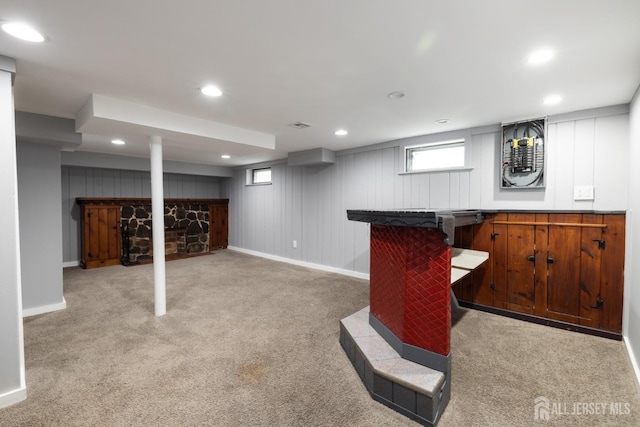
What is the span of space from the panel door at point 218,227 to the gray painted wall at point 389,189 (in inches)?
6.5

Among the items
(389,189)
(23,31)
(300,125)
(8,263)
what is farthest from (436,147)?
(8,263)

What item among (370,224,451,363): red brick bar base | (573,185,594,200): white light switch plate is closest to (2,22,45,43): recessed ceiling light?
(370,224,451,363): red brick bar base

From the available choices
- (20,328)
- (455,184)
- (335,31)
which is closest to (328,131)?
(455,184)

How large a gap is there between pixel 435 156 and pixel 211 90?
3.10 meters

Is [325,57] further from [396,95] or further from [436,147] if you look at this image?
[436,147]

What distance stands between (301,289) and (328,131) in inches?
90.9

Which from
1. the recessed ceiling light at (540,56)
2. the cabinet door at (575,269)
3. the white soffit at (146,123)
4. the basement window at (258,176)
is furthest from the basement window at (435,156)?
the basement window at (258,176)

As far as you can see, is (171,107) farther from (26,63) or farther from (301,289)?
(301,289)

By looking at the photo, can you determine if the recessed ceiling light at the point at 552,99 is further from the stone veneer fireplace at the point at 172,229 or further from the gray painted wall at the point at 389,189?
the stone veneer fireplace at the point at 172,229

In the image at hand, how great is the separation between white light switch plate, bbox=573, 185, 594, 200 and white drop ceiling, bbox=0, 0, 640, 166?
81 centimetres

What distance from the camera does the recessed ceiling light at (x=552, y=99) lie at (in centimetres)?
258

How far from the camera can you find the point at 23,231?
3.20m

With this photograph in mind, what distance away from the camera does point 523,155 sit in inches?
124

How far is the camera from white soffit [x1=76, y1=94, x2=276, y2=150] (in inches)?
102
